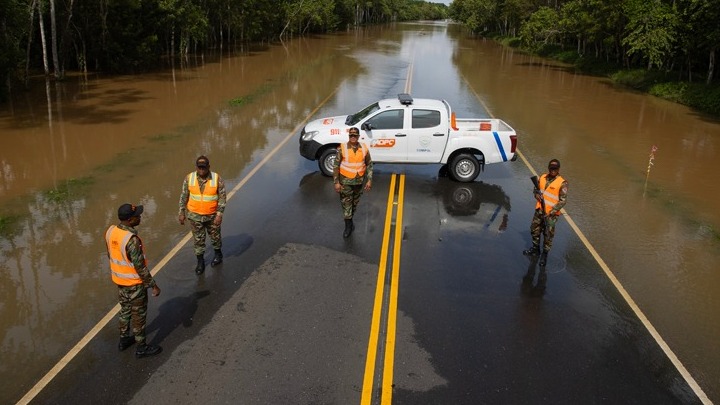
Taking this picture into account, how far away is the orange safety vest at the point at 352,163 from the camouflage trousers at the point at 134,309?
4.27 m

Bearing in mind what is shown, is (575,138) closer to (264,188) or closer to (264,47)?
(264,188)

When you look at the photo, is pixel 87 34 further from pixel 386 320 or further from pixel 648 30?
pixel 648 30

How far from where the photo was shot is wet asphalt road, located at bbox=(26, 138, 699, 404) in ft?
18.4

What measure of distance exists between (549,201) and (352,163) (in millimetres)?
3301

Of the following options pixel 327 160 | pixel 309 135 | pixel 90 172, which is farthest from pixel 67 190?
pixel 327 160

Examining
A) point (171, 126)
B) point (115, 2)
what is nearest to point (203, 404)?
point (171, 126)

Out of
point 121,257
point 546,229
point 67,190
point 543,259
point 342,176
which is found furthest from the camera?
point 67,190

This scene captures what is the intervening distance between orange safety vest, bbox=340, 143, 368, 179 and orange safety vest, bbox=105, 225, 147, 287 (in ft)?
14.2

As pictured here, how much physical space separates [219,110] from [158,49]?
71.2 ft

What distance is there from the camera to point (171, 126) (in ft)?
59.3

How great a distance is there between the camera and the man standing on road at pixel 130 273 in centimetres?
563

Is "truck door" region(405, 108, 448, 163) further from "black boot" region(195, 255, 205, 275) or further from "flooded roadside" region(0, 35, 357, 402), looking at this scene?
"black boot" region(195, 255, 205, 275)

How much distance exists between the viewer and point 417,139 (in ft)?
40.7

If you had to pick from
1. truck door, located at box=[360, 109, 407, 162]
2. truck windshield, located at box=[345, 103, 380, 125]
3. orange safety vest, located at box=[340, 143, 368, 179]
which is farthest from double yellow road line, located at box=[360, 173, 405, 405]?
truck windshield, located at box=[345, 103, 380, 125]
